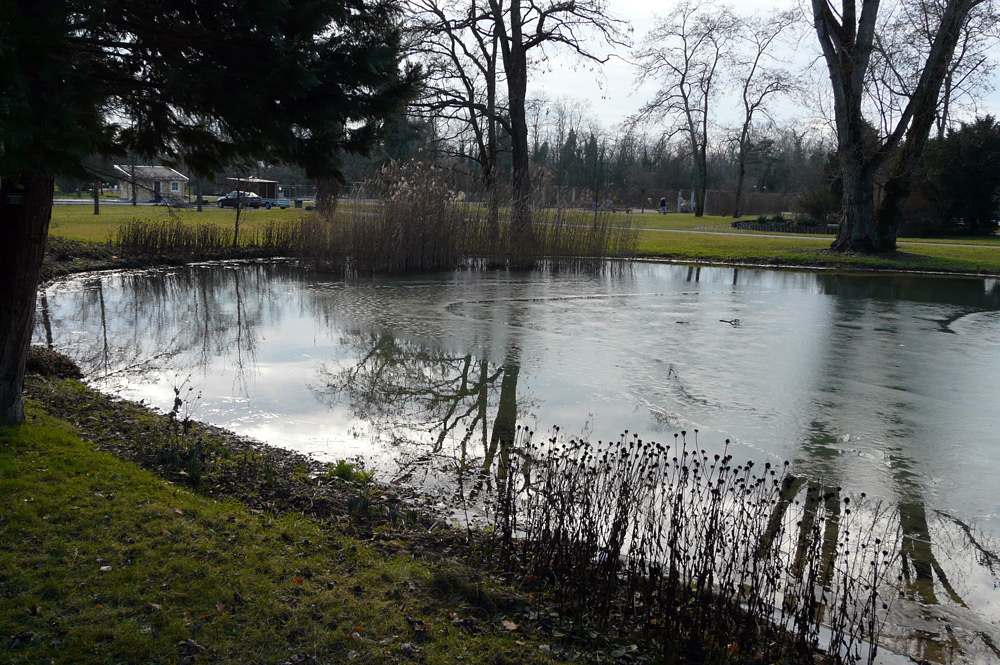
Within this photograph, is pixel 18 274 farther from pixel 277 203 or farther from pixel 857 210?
pixel 277 203

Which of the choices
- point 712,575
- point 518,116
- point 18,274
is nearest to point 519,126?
point 518,116

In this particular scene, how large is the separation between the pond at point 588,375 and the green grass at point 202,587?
61.7 inches

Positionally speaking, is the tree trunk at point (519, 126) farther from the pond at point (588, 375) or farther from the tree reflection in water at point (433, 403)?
the tree reflection in water at point (433, 403)

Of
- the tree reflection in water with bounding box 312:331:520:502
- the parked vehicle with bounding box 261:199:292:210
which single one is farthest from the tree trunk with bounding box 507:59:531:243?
the parked vehicle with bounding box 261:199:292:210

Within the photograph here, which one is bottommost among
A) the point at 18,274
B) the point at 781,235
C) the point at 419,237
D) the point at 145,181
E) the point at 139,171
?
the point at 18,274

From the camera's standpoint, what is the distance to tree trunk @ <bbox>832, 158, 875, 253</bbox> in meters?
24.4

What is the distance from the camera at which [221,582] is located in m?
3.78

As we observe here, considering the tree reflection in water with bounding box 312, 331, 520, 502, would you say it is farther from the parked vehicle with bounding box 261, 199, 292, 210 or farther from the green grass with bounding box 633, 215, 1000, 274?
the parked vehicle with bounding box 261, 199, 292, 210

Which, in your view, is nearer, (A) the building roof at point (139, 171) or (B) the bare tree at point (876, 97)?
(A) the building roof at point (139, 171)

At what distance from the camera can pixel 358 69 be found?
4.78 metres

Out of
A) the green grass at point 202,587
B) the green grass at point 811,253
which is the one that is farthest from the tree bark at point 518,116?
the green grass at point 202,587

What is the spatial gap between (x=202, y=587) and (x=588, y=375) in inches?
238

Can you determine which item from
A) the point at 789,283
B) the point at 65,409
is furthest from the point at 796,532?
the point at 789,283

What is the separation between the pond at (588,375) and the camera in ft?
20.7
